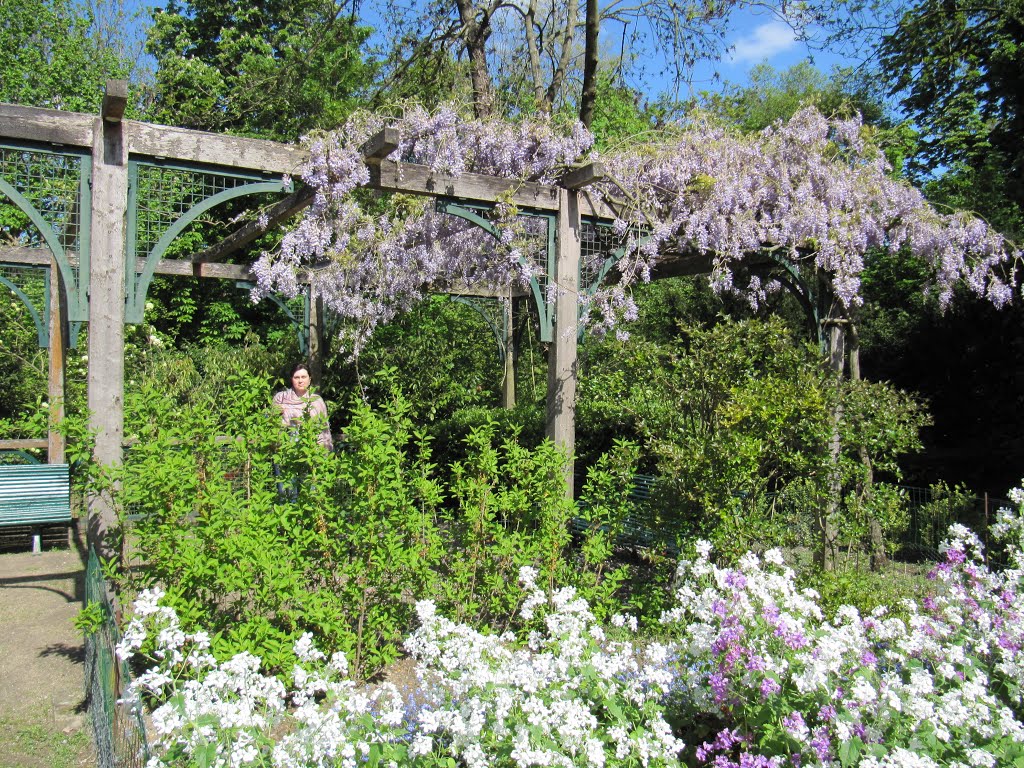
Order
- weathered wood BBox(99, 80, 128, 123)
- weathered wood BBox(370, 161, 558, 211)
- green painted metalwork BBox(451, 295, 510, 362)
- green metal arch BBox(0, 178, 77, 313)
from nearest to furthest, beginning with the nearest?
weathered wood BBox(99, 80, 128, 123) → green metal arch BBox(0, 178, 77, 313) → weathered wood BBox(370, 161, 558, 211) → green painted metalwork BBox(451, 295, 510, 362)

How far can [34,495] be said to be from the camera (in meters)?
7.20

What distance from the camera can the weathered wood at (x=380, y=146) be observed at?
481cm

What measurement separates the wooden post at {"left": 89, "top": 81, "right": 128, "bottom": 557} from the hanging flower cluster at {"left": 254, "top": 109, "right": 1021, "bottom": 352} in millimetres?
1293

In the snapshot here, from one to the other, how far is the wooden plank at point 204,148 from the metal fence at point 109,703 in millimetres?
→ 2298

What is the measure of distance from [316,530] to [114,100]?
2480mm

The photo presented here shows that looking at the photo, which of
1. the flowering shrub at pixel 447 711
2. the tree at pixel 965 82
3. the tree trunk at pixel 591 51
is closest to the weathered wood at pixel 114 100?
the flowering shrub at pixel 447 711

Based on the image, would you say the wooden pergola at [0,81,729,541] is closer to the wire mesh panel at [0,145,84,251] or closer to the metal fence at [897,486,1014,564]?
the wire mesh panel at [0,145,84,251]

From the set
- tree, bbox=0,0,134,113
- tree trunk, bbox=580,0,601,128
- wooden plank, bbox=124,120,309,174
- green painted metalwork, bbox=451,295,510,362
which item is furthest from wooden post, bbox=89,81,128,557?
tree, bbox=0,0,134,113

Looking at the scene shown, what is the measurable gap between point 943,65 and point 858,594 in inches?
323

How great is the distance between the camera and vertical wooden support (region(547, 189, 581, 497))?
18.9 feet

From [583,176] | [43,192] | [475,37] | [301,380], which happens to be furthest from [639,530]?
[475,37]

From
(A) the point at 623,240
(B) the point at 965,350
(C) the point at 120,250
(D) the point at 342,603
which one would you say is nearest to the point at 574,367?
(A) the point at 623,240

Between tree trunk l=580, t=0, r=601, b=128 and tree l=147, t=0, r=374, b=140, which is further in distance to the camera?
tree l=147, t=0, r=374, b=140

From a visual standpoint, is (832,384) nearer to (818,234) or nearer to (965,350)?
(818,234)
